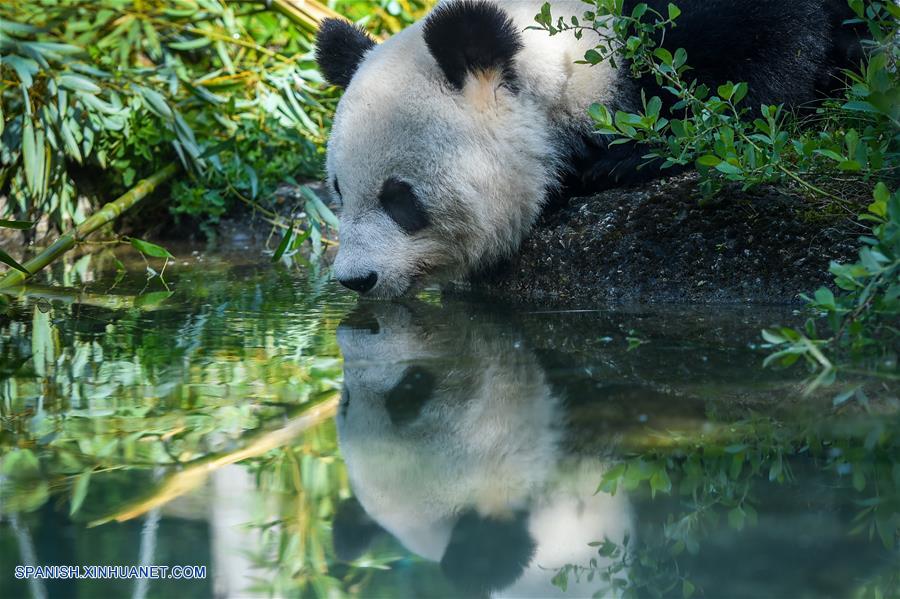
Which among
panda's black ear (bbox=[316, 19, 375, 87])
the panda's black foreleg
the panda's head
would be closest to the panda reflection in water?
the panda's head

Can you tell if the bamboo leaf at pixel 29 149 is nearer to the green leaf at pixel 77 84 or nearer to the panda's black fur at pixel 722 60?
the green leaf at pixel 77 84

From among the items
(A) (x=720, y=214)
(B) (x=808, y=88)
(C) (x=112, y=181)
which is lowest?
(C) (x=112, y=181)

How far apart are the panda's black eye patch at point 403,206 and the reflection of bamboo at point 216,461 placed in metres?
1.32

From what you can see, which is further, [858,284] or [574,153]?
[574,153]

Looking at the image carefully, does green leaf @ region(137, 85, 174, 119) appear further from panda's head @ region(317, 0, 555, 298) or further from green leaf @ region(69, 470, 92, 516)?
green leaf @ region(69, 470, 92, 516)

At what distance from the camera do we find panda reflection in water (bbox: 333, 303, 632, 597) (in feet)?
4.25

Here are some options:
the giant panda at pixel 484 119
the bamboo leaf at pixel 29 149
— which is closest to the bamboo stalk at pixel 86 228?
the bamboo leaf at pixel 29 149

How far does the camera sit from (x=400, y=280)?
327 cm

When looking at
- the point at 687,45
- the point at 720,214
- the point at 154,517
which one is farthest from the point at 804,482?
the point at 687,45

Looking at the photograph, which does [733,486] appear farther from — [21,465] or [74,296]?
[74,296]

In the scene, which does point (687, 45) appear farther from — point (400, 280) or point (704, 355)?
point (704, 355)

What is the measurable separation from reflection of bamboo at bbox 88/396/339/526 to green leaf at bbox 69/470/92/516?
7cm

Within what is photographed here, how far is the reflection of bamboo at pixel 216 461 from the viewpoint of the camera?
1458mm

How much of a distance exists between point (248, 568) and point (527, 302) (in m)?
2.01
